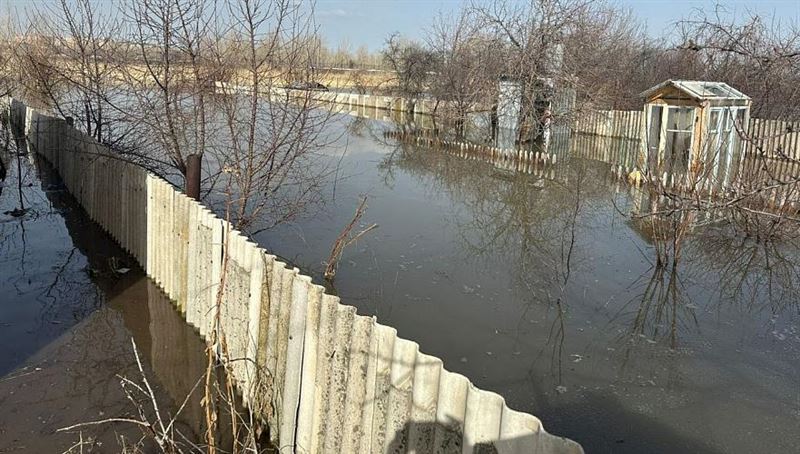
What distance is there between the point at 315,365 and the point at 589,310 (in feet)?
15.4

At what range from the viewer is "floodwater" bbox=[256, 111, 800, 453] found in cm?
561

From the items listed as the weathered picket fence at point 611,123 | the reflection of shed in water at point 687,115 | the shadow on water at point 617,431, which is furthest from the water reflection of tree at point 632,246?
the weathered picket fence at point 611,123

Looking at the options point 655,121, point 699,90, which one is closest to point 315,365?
point 699,90

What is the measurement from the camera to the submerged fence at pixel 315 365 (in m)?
3.19

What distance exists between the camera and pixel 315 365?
4.23 meters

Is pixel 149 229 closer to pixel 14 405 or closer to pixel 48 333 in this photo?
pixel 48 333

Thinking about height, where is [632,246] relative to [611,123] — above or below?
below

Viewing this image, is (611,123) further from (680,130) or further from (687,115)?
(680,130)

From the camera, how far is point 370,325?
149 inches

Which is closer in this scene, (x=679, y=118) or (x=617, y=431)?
(x=617, y=431)

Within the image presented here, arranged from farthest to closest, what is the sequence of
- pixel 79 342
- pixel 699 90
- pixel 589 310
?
pixel 699 90, pixel 589 310, pixel 79 342

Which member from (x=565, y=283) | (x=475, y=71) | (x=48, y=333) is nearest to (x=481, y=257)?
(x=565, y=283)

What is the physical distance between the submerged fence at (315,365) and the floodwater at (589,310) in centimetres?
202

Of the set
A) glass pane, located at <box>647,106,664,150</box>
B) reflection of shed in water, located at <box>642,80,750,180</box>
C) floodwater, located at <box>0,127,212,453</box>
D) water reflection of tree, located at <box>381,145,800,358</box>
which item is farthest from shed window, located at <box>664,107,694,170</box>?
floodwater, located at <box>0,127,212,453</box>
